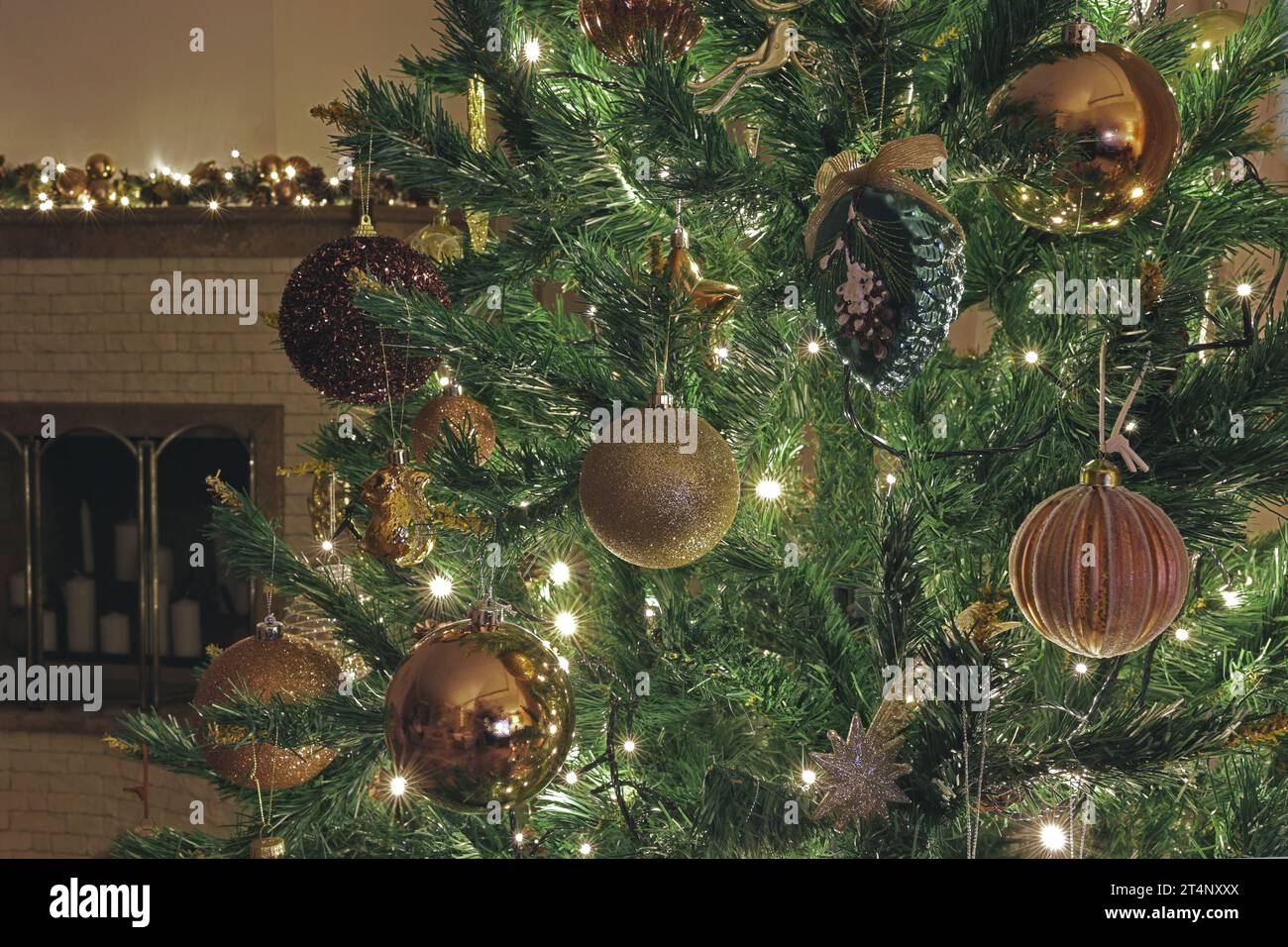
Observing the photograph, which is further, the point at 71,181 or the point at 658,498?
the point at 71,181

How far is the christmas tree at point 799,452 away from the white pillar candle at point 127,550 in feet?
8.74

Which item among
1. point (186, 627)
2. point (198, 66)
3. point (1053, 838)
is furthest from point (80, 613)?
point (1053, 838)

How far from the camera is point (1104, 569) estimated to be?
0.78 metres

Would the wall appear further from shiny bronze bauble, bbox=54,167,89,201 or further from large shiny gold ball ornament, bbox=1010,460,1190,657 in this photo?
large shiny gold ball ornament, bbox=1010,460,1190,657

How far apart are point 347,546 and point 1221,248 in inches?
57.5

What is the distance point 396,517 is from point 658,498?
280 mm

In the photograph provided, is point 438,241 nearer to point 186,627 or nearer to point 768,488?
point 768,488

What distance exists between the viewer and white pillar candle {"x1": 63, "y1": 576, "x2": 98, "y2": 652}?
3574 millimetres

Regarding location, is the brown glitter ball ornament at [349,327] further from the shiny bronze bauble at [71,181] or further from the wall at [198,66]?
the shiny bronze bauble at [71,181]

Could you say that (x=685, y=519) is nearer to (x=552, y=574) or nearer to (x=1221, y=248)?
(x=552, y=574)

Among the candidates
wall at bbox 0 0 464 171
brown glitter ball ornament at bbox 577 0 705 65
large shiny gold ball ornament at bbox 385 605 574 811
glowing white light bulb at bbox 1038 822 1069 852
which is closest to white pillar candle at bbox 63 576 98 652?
wall at bbox 0 0 464 171

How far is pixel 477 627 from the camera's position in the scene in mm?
903

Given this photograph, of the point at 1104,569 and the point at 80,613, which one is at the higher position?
the point at 80,613
